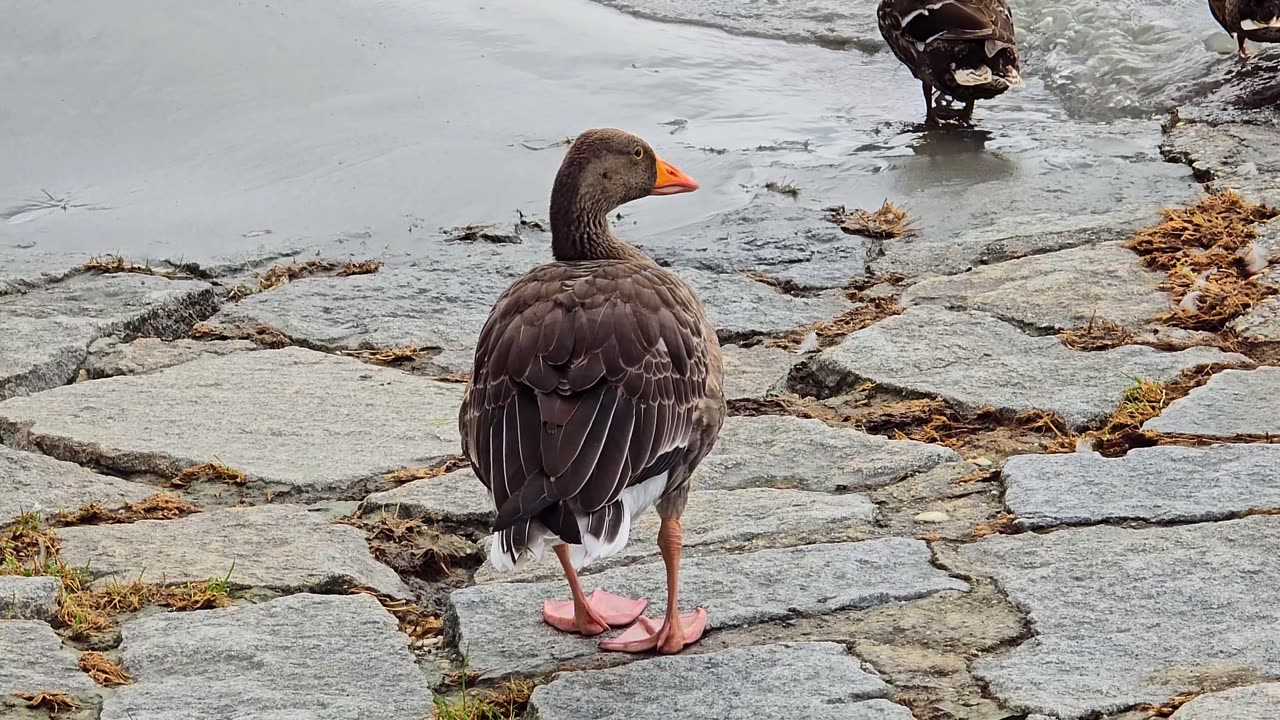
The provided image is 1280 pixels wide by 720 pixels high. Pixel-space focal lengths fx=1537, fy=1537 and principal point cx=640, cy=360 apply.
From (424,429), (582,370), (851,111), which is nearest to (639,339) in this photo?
(582,370)

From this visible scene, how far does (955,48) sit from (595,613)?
20.0 feet

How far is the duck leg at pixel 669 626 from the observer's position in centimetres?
351

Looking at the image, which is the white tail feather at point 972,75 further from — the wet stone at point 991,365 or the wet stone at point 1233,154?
the wet stone at point 991,365

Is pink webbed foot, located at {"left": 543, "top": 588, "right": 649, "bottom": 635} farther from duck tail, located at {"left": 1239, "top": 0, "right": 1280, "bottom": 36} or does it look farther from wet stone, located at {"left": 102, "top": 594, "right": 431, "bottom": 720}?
duck tail, located at {"left": 1239, "top": 0, "right": 1280, "bottom": 36}

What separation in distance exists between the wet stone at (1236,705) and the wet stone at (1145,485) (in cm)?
93

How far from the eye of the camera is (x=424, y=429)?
4969 millimetres

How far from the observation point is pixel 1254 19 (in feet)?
30.4

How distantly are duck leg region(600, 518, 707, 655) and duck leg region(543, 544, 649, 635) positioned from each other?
5 cm

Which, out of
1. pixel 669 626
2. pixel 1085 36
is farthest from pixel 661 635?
pixel 1085 36

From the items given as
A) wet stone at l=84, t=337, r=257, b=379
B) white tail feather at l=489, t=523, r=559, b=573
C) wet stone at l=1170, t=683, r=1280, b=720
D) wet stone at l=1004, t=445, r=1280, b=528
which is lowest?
wet stone at l=84, t=337, r=257, b=379

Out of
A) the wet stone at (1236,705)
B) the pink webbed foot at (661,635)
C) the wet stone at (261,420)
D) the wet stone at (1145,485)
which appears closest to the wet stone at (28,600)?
the wet stone at (261,420)

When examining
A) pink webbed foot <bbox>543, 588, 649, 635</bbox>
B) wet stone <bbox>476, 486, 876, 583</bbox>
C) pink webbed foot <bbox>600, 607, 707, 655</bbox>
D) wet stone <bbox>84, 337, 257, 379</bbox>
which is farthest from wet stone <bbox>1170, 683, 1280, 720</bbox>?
wet stone <bbox>84, 337, 257, 379</bbox>

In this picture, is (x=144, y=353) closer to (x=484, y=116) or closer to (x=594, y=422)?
(x=594, y=422)

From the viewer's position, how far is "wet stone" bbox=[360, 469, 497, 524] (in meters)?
4.33
